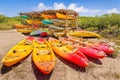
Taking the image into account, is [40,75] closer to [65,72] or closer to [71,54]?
[65,72]

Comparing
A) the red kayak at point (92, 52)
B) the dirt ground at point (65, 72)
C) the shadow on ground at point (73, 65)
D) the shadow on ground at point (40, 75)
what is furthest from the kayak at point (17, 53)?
the red kayak at point (92, 52)

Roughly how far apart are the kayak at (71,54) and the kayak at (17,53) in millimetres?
1283

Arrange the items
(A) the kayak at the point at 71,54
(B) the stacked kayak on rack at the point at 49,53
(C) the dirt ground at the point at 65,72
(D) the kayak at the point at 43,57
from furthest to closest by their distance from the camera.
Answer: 1. (A) the kayak at the point at 71,54
2. (B) the stacked kayak on rack at the point at 49,53
3. (C) the dirt ground at the point at 65,72
4. (D) the kayak at the point at 43,57

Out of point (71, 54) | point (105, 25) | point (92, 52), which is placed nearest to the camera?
point (71, 54)

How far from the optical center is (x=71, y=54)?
364 inches

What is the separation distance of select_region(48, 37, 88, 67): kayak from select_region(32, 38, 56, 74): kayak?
0.45 metres

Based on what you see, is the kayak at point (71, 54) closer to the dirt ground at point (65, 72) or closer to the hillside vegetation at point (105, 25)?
the dirt ground at point (65, 72)

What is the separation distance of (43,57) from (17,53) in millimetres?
1274

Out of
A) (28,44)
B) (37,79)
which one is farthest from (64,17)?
(37,79)

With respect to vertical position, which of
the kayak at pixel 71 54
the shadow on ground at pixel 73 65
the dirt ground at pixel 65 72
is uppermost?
the kayak at pixel 71 54

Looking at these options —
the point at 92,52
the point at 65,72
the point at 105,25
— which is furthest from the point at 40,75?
the point at 105,25

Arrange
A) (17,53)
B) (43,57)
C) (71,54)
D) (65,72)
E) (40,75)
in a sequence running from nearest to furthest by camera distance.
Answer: (40,75) → (65,72) → (43,57) → (71,54) → (17,53)

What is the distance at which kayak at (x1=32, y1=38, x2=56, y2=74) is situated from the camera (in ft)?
25.4

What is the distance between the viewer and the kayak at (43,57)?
773 centimetres
